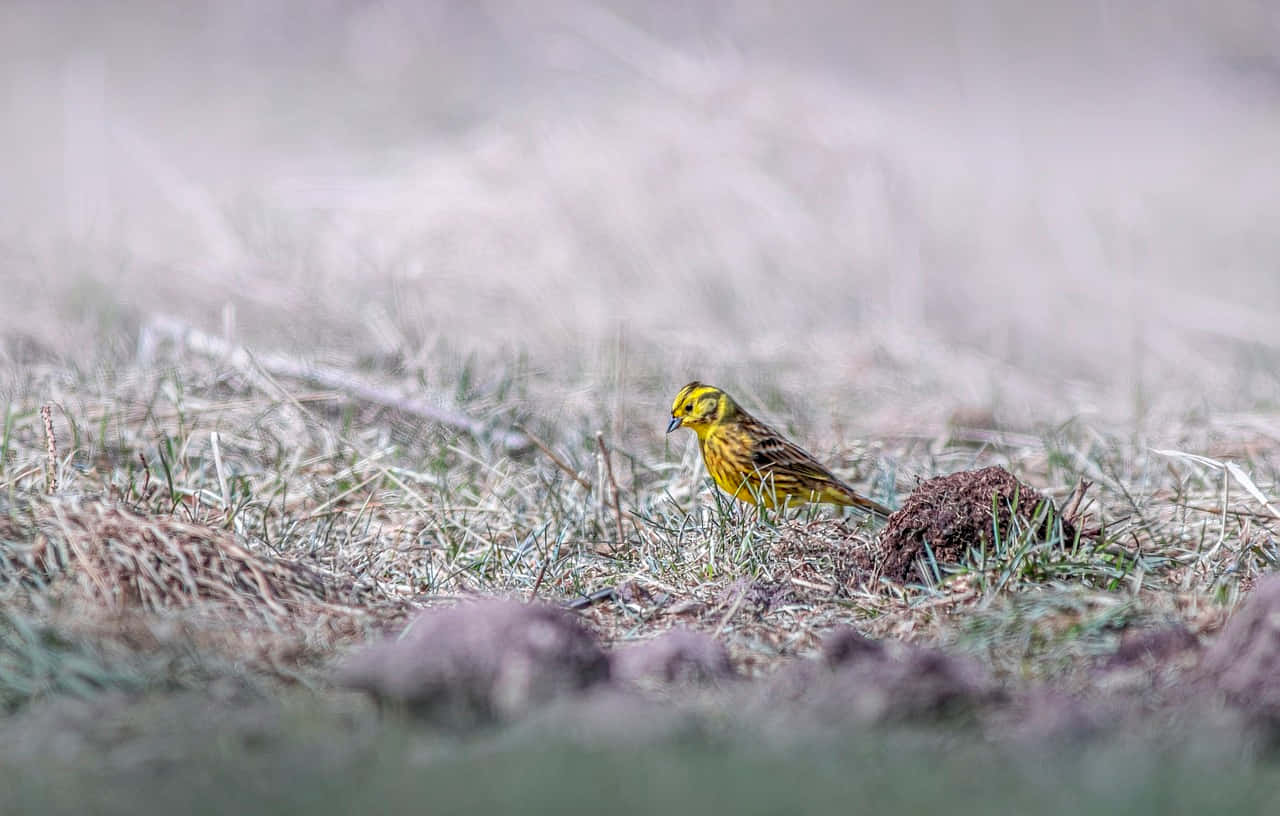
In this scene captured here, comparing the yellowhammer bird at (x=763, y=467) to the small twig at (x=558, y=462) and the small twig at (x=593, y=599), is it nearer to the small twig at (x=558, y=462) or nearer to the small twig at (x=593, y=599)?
the small twig at (x=558, y=462)

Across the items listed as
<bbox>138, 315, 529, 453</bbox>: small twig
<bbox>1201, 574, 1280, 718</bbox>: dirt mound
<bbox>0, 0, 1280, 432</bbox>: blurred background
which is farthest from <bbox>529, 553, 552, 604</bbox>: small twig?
<bbox>1201, 574, 1280, 718</bbox>: dirt mound

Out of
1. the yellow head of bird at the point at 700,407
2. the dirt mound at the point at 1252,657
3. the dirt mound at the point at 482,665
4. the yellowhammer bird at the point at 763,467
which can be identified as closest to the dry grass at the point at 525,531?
the yellowhammer bird at the point at 763,467

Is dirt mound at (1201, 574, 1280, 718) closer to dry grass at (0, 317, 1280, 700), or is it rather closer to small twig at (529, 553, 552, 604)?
dry grass at (0, 317, 1280, 700)

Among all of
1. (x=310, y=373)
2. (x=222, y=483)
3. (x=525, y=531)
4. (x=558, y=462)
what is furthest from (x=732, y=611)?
(x=310, y=373)

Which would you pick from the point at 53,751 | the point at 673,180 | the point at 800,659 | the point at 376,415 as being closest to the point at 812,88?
the point at 673,180

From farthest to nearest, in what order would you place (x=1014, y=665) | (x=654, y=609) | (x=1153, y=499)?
(x=1153, y=499) < (x=654, y=609) < (x=1014, y=665)

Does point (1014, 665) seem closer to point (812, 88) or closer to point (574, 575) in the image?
point (574, 575)
